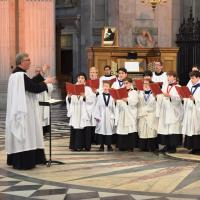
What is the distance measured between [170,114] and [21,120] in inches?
134

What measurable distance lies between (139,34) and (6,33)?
5.66m

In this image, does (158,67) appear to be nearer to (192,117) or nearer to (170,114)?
(170,114)

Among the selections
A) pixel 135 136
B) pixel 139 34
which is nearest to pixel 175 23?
pixel 139 34

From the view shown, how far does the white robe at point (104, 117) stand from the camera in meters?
13.0

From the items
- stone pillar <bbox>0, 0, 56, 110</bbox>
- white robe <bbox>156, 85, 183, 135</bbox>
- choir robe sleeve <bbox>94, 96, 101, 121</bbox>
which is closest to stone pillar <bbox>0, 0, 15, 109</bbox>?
stone pillar <bbox>0, 0, 56, 110</bbox>

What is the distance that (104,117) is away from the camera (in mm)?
→ 13039

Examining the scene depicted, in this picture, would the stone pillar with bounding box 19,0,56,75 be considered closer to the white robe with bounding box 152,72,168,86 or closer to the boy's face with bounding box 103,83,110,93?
the white robe with bounding box 152,72,168,86

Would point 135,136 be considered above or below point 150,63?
below

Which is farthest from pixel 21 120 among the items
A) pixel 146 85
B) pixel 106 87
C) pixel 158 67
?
pixel 158 67

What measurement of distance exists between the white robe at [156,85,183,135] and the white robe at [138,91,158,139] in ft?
0.98

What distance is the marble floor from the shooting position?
28.1 feet

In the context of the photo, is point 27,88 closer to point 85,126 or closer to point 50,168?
point 50,168

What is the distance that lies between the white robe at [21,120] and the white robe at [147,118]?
289 centimetres

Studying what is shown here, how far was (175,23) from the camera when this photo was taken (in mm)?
27016
